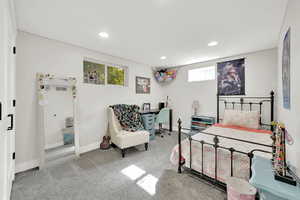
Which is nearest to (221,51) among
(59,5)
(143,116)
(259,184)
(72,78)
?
(143,116)

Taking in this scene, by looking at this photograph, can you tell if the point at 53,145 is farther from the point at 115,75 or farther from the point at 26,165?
the point at 115,75

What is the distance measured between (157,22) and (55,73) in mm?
2212

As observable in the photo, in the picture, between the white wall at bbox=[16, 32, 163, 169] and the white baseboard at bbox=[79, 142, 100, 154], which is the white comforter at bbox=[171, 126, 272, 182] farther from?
the white wall at bbox=[16, 32, 163, 169]

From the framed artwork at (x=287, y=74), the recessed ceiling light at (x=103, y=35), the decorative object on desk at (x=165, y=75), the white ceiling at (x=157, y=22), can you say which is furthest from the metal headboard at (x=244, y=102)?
the recessed ceiling light at (x=103, y=35)

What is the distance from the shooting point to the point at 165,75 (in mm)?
4492

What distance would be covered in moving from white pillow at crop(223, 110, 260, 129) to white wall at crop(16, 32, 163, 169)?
9.08ft

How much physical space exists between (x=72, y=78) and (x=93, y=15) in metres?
1.45

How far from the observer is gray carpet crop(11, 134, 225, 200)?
1.56 m

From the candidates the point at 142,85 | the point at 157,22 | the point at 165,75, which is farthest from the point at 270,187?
the point at 165,75

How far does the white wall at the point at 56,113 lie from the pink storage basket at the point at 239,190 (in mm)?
3001

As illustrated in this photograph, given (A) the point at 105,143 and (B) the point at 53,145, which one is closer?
(B) the point at 53,145

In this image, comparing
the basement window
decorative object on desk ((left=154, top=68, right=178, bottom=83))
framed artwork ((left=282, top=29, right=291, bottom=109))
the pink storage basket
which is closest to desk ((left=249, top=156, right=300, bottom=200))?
the pink storage basket

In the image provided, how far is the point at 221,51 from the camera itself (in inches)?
117

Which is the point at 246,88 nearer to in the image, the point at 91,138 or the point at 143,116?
the point at 143,116
